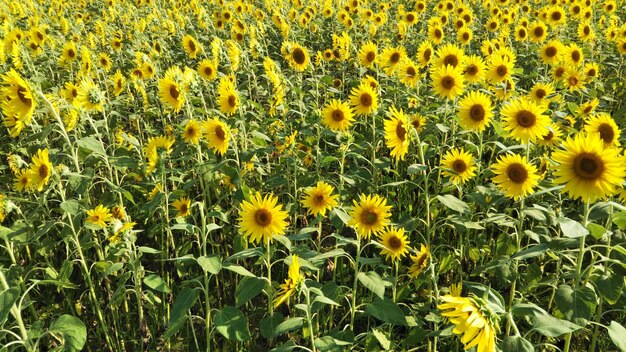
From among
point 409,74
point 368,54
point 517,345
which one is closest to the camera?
point 517,345

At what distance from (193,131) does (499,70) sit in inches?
115

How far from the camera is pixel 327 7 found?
9.82 metres

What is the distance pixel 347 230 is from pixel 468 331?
3045mm

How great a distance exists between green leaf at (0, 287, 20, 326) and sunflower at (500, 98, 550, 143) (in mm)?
2930

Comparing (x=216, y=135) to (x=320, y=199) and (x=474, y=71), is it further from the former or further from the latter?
(x=474, y=71)

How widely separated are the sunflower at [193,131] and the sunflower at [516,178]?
2.22 m

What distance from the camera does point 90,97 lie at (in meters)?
3.75

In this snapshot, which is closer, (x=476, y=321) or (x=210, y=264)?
(x=476, y=321)

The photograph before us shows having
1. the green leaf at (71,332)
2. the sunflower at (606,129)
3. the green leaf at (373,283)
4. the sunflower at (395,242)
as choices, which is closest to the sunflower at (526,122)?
the sunflower at (606,129)

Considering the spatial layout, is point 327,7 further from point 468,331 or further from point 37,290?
point 468,331

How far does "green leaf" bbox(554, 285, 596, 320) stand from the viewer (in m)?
2.01

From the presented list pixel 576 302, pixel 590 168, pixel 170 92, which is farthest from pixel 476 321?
pixel 170 92

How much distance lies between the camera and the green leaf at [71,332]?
6.63ft

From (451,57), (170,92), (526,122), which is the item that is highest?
(451,57)
